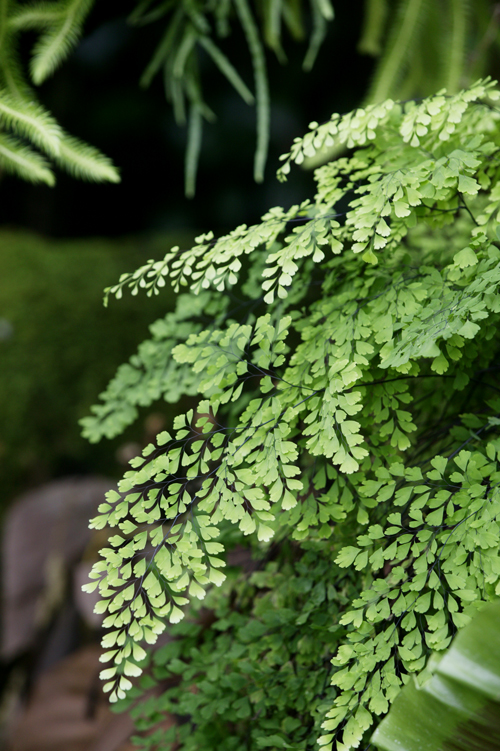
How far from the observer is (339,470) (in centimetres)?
51

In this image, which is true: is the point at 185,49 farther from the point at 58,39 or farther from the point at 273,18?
the point at 58,39

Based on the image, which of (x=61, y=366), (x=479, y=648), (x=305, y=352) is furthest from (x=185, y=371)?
(x=61, y=366)

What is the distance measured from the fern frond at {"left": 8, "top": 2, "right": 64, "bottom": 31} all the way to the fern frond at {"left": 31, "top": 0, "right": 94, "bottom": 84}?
0.04 ft

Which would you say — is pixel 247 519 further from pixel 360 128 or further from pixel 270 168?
pixel 270 168

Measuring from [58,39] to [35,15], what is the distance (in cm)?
6

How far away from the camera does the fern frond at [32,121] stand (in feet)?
2.45

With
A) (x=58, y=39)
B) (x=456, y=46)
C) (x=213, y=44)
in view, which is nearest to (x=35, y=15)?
(x=58, y=39)

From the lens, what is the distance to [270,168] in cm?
203

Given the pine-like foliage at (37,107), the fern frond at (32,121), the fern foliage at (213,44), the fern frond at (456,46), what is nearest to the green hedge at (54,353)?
the fern foliage at (213,44)

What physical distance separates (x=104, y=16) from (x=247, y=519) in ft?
5.78

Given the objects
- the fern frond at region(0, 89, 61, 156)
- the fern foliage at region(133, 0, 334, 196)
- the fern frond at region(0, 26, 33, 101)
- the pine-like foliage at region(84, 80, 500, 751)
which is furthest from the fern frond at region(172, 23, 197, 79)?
the pine-like foliage at region(84, 80, 500, 751)

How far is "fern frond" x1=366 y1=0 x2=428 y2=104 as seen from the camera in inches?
44.2

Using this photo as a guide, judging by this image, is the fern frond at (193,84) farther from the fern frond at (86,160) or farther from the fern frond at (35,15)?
the fern frond at (86,160)

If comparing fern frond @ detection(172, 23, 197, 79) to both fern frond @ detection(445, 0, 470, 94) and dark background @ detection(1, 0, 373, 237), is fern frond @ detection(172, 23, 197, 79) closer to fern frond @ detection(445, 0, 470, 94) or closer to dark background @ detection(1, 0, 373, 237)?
fern frond @ detection(445, 0, 470, 94)
